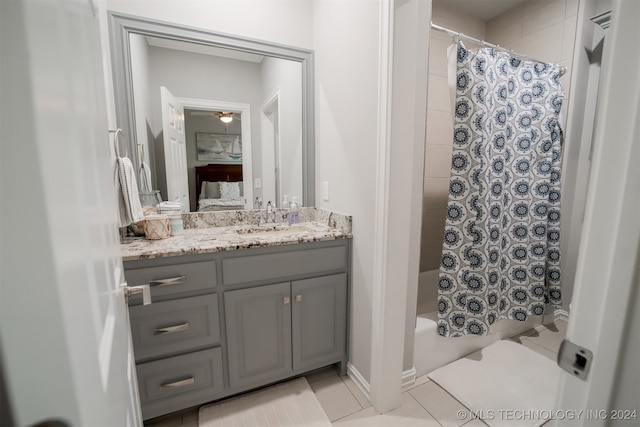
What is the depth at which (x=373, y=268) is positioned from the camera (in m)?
1.42

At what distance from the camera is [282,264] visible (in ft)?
4.85

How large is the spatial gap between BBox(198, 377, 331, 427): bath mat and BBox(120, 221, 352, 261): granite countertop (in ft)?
2.87

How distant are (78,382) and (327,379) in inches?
66.4

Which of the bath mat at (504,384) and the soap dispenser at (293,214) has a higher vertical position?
the soap dispenser at (293,214)

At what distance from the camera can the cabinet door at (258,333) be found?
4.65 feet

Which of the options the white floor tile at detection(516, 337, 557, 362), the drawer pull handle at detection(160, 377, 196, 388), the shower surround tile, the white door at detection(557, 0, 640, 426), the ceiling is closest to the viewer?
the white door at detection(557, 0, 640, 426)

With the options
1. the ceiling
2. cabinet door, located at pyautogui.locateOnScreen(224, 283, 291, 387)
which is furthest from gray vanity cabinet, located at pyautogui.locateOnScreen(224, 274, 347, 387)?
the ceiling

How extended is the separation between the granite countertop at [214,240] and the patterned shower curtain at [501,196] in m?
0.77

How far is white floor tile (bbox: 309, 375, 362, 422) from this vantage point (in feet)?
4.79

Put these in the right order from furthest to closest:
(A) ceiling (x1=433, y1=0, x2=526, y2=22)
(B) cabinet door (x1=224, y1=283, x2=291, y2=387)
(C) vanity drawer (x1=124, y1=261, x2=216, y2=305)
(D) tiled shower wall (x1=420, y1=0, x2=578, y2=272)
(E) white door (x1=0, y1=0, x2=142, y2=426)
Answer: (A) ceiling (x1=433, y1=0, x2=526, y2=22) → (D) tiled shower wall (x1=420, y1=0, x2=578, y2=272) → (B) cabinet door (x1=224, y1=283, x2=291, y2=387) → (C) vanity drawer (x1=124, y1=261, x2=216, y2=305) → (E) white door (x1=0, y1=0, x2=142, y2=426)

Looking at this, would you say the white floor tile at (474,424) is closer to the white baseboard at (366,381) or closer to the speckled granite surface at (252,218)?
the white baseboard at (366,381)

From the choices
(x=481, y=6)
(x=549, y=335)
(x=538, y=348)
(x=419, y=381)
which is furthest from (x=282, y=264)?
(x=481, y=6)

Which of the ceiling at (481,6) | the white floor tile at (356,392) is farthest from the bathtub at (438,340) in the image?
the ceiling at (481,6)

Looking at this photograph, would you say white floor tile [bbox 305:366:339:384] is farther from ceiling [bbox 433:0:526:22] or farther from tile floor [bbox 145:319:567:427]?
ceiling [bbox 433:0:526:22]
